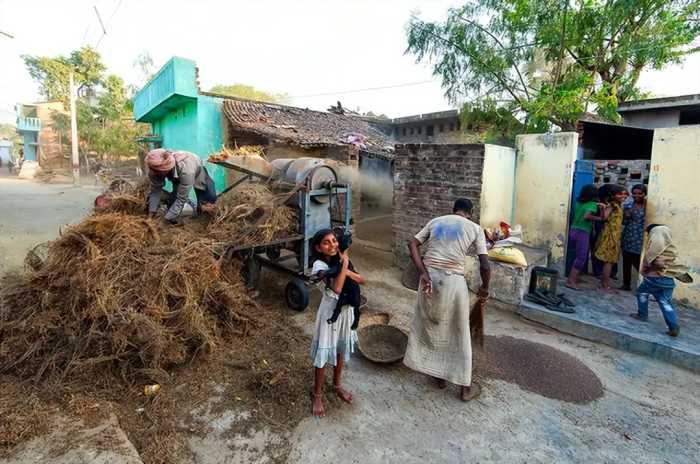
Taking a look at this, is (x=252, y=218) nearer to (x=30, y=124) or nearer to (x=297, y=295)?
(x=297, y=295)

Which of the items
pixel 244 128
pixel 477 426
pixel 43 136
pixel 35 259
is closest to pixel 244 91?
pixel 43 136

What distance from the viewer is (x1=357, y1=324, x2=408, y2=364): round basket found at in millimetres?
3853

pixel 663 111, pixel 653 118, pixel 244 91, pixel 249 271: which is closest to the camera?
pixel 249 271

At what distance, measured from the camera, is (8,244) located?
24.9 feet

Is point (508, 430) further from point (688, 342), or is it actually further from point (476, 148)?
point (476, 148)

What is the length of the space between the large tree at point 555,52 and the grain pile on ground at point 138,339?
740cm

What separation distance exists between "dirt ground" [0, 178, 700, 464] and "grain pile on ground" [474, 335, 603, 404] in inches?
3.3

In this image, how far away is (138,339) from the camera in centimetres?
319

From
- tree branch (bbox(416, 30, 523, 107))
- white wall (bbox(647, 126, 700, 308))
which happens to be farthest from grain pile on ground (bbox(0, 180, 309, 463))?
tree branch (bbox(416, 30, 523, 107))

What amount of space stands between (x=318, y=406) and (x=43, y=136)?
131 ft

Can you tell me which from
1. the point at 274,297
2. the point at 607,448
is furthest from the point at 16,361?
the point at 607,448

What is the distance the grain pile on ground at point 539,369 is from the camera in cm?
344

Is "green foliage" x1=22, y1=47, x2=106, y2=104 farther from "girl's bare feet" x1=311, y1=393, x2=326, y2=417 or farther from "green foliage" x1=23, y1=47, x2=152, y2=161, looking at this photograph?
"girl's bare feet" x1=311, y1=393, x2=326, y2=417

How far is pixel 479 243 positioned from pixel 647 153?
257 inches
